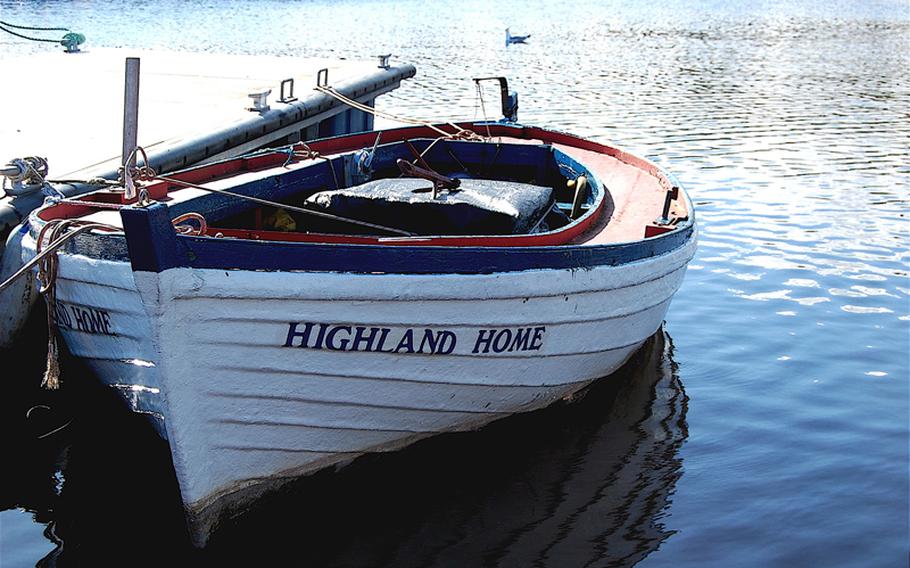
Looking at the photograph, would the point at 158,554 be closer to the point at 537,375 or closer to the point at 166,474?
the point at 166,474

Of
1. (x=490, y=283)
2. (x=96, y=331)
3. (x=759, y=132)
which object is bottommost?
(x=759, y=132)

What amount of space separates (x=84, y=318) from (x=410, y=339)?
7.69 ft

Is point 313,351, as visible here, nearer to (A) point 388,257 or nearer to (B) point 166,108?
(A) point 388,257

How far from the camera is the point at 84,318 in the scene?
6.72m

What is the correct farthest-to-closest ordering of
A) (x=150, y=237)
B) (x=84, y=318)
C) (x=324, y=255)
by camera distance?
(x=84, y=318)
(x=324, y=255)
(x=150, y=237)

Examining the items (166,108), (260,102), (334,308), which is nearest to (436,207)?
(334,308)

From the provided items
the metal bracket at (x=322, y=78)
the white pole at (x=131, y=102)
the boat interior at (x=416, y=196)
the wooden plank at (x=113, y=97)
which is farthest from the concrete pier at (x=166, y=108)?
the white pole at (x=131, y=102)

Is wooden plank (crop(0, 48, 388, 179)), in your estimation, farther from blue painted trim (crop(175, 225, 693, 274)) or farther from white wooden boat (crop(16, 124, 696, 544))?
blue painted trim (crop(175, 225, 693, 274))

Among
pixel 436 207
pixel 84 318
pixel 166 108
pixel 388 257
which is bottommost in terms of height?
pixel 166 108

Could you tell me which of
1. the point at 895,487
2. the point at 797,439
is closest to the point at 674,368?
the point at 797,439

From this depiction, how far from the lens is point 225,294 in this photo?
540 centimetres

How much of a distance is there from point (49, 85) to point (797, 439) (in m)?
12.5

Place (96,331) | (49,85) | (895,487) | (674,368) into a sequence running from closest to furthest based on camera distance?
1. (96,331)
2. (895,487)
3. (674,368)
4. (49,85)

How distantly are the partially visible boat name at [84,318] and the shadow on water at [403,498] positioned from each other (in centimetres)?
51
